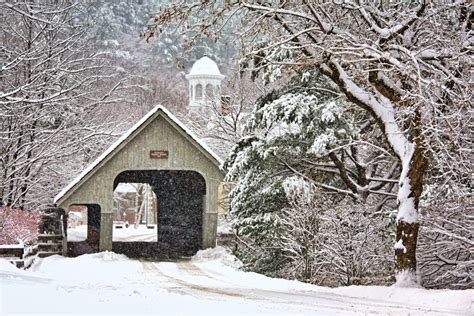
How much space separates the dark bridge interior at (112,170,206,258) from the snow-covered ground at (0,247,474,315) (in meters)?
11.3

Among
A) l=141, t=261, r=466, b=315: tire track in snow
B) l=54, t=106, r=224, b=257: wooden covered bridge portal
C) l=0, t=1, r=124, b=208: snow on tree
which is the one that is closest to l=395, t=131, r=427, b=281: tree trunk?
l=141, t=261, r=466, b=315: tire track in snow

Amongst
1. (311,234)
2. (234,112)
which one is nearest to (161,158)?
(311,234)

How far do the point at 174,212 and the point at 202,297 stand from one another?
2348 centimetres

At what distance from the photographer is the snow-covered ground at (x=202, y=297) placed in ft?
27.3

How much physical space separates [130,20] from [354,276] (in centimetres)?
6885

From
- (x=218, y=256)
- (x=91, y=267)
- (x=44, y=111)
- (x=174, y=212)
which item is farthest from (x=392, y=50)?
(x=174, y=212)

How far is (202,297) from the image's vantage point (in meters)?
11.3

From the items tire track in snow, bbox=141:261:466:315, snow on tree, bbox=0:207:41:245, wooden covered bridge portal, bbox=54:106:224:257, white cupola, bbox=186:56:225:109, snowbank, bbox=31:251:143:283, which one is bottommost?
snowbank, bbox=31:251:143:283

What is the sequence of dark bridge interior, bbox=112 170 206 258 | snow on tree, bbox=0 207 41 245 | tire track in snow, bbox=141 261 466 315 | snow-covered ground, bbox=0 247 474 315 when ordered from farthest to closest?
dark bridge interior, bbox=112 170 206 258 < snow on tree, bbox=0 207 41 245 < tire track in snow, bbox=141 261 466 315 < snow-covered ground, bbox=0 247 474 315

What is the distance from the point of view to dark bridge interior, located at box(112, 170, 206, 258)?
3122 cm

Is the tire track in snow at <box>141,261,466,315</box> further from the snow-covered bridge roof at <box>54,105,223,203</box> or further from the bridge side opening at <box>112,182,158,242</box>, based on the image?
the bridge side opening at <box>112,182,158,242</box>

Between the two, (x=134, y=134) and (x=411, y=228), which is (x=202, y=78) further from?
(x=411, y=228)

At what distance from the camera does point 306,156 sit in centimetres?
1998

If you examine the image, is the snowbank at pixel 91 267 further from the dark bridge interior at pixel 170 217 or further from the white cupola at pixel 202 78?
the white cupola at pixel 202 78
